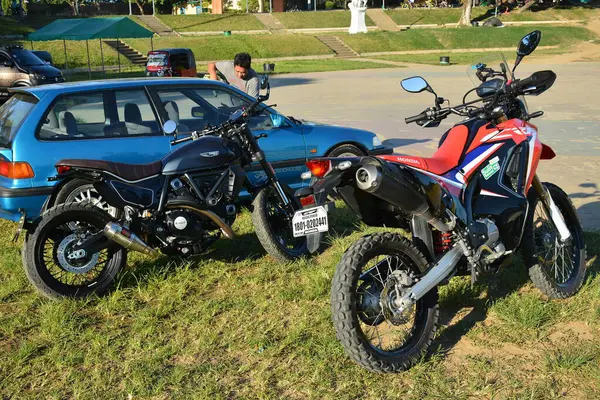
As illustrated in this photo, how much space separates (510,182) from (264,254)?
2.39m

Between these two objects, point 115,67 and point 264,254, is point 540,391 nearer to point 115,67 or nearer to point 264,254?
point 264,254

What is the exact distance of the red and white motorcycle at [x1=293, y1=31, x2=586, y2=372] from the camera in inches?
132

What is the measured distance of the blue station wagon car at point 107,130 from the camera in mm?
5672

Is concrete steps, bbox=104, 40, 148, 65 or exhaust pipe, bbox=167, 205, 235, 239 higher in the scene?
exhaust pipe, bbox=167, 205, 235, 239

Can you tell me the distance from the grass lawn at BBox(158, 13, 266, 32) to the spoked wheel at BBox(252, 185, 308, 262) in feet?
189

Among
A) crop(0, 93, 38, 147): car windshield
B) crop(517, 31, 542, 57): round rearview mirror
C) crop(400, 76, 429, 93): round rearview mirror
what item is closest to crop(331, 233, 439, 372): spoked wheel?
crop(400, 76, 429, 93): round rearview mirror

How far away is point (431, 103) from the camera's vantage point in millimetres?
17688

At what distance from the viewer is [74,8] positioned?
7044 centimetres

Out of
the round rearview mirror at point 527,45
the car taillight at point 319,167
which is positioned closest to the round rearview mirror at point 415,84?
the round rearview mirror at point 527,45

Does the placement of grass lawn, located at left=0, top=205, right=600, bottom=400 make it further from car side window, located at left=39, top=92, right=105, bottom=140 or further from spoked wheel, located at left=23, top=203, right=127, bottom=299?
car side window, located at left=39, top=92, right=105, bottom=140

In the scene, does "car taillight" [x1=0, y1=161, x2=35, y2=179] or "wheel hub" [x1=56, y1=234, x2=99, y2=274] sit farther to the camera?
"car taillight" [x1=0, y1=161, x2=35, y2=179]

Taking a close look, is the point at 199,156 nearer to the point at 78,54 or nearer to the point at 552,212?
the point at 552,212

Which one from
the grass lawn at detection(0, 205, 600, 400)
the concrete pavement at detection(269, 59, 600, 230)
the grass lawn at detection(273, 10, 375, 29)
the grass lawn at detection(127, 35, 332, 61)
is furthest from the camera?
the grass lawn at detection(273, 10, 375, 29)

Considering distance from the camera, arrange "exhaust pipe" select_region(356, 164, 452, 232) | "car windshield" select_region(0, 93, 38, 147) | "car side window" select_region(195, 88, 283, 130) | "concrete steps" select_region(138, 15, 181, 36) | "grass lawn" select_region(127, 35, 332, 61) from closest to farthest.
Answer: "exhaust pipe" select_region(356, 164, 452, 232) → "car windshield" select_region(0, 93, 38, 147) → "car side window" select_region(195, 88, 283, 130) → "grass lawn" select_region(127, 35, 332, 61) → "concrete steps" select_region(138, 15, 181, 36)
